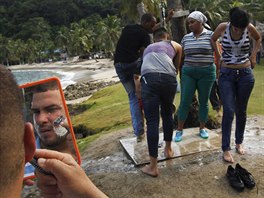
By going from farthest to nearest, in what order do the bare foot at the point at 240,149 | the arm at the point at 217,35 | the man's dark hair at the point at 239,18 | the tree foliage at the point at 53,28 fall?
1. the tree foliage at the point at 53,28
2. the bare foot at the point at 240,149
3. the arm at the point at 217,35
4. the man's dark hair at the point at 239,18

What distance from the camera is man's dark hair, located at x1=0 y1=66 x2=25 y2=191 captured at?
3.51 feet

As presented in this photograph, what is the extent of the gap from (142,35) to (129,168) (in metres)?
1.84

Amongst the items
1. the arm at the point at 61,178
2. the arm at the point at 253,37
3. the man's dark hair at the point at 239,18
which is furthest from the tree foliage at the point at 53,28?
the arm at the point at 61,178

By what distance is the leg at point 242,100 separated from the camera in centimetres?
470

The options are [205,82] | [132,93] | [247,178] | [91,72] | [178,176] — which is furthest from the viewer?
[91,72]

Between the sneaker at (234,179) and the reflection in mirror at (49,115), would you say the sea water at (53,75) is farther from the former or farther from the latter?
the reflection in mirror at (49,115)

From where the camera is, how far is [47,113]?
1865 mm

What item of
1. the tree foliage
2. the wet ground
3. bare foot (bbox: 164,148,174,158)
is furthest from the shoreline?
bare foot (bbox: 164,148,174,158)

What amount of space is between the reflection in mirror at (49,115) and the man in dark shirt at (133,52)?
3.49 m

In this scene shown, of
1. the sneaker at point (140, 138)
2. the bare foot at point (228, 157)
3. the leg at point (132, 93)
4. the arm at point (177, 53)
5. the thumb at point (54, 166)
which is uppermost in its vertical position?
the thumb at point (54, 166)

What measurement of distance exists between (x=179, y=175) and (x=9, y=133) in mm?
3635

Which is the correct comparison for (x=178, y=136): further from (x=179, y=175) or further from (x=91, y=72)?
(x=91, y=72)

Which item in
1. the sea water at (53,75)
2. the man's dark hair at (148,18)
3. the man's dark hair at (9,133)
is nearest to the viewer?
the man's dark hair at (9,133)

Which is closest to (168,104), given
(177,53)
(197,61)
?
(177,53)
